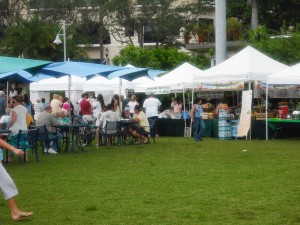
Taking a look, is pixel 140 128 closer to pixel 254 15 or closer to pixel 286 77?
pixel 286 77

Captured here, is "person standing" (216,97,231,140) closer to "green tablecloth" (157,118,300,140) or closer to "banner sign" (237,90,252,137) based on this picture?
"banner sign" (237,90,252,137)

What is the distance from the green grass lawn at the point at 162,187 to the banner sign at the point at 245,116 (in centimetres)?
506

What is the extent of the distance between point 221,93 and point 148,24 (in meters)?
28.4

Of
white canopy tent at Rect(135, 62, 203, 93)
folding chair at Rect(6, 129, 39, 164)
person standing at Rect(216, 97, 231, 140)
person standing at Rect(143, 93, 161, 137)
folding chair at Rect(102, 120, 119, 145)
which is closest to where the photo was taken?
folding chair at Rect(6, 129, 39, 164)

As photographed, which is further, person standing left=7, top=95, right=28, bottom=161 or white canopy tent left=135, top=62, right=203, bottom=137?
white canopy tent left=135, top=62, right=203, bottom=137

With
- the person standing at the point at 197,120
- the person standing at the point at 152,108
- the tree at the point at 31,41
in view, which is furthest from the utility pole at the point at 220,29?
the tree at the point at 31,41

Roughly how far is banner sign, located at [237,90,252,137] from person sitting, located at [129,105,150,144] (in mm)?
3221

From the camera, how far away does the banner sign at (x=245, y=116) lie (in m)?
27.1

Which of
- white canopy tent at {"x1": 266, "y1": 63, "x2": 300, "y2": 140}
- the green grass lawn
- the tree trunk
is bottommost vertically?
the green grass lawn

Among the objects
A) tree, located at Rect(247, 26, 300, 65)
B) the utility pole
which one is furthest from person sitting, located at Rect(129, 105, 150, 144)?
the utility pole

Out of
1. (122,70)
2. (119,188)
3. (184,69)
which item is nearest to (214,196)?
(119,188)

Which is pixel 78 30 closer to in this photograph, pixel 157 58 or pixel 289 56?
pixel 157 58

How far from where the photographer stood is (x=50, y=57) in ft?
170

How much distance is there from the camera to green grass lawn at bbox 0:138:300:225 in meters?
10.8
